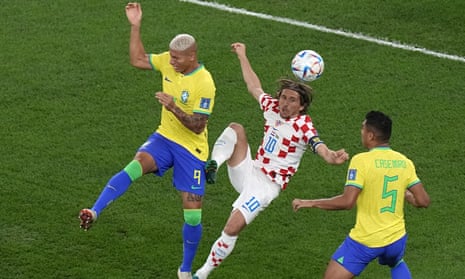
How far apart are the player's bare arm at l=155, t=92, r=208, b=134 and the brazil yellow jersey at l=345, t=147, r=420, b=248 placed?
6.35 ft

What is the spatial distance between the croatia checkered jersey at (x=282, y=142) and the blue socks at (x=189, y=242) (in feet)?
3.05

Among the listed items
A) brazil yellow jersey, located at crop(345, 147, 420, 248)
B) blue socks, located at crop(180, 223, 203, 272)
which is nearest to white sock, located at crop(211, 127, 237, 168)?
blue socks, located at crop(180, 223, 203, 272)

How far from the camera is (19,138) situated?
15.1 metres

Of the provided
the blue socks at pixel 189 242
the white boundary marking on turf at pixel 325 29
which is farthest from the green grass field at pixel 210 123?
the blue socks at pixel 189 242

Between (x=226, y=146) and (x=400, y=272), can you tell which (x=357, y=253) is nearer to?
(x=400, y=272)

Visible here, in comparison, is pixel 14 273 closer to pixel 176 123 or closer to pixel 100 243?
pixel 100 243

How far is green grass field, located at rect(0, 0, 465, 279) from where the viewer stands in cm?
1279

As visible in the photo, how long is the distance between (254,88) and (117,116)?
12.7 feet

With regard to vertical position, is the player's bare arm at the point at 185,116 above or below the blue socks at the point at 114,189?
above

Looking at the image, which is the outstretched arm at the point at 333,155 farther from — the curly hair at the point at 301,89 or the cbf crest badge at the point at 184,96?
the cbf crest badge at the point at 184,96

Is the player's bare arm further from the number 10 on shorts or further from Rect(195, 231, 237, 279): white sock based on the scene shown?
Rect(195, 231, 237, 279): white sock

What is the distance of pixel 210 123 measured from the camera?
51.5 ft

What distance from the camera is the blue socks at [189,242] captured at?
12156 millimetres

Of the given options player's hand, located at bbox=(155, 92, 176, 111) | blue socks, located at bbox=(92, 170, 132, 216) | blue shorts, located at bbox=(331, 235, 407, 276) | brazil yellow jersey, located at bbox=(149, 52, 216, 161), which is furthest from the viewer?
brazil yellow jersey, located at bbox=(149, 52, 216, 161)
